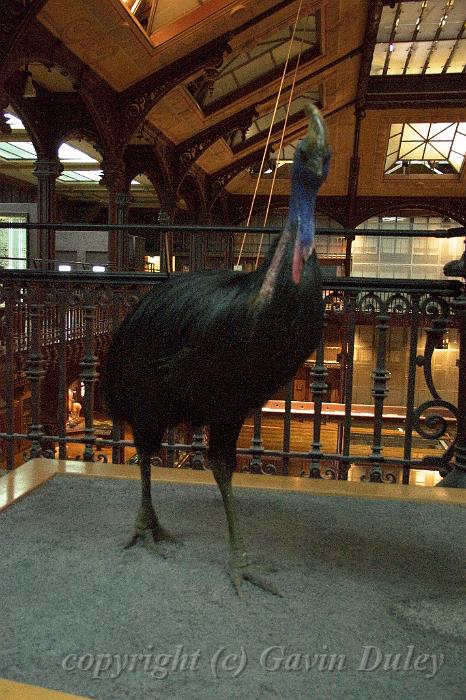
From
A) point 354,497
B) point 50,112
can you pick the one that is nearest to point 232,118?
point 50,112

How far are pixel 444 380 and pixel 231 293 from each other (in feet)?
54.1

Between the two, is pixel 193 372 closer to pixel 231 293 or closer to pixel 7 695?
pixel 231 293

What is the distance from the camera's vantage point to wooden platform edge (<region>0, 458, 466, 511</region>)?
6.31 feet

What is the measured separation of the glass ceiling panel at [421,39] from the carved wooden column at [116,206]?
5275mm

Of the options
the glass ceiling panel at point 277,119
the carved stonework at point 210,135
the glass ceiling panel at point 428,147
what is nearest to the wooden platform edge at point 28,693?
the carved stonework at point 210,135

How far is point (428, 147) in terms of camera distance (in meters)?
15.1

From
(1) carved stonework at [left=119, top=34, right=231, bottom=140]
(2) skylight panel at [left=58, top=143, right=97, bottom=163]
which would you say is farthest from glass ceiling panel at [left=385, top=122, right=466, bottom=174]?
(1) carved stonework at [left=119, top=34, right=231, bottom=140]

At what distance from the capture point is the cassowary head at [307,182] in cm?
112

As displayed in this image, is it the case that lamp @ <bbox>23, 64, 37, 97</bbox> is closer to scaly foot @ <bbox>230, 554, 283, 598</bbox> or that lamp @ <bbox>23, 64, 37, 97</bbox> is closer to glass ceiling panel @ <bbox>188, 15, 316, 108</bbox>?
glass ceiling panel @ <bbox>188, 15, 316, 108</bbox>

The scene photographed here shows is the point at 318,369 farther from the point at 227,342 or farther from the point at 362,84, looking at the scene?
the point at 362,84

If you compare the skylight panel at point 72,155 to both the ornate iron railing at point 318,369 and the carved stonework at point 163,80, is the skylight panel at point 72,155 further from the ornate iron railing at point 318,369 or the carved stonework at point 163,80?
the ornate iron railing at point 318,369

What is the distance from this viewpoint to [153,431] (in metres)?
1.41

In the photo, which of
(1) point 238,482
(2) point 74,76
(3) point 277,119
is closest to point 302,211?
(1) point 238,482

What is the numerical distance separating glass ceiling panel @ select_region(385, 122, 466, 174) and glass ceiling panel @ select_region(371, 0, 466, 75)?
169cm
